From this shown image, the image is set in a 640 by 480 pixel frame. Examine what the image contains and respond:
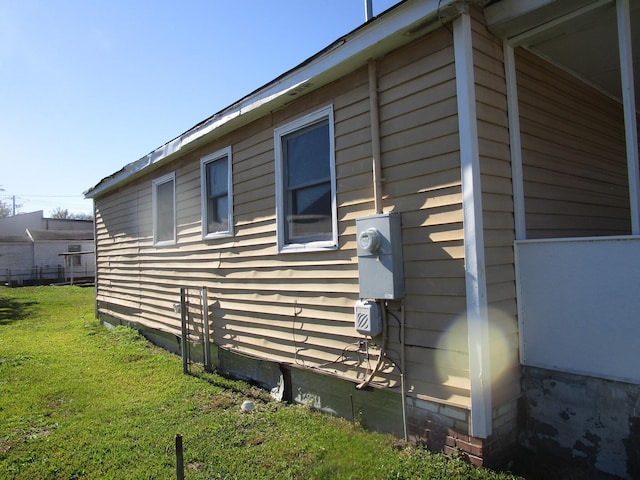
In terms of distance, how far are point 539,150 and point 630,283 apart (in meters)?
Result: 1.42

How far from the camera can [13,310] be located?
14391 mm

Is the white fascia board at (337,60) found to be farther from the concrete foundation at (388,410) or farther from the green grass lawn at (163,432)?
the green grass lawn at (163,432)

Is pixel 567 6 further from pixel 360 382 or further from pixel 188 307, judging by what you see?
pixel 188 307

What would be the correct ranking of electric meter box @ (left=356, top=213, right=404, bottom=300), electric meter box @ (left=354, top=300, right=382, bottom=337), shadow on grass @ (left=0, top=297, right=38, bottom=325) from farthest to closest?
1. shadow on grass @ (left=0, top=297, right=38, bottom=325)
2. electric meter box @ (left=354, top=300, right=382, bottom=337)
3. electric meter box @ (left=356, top=213, right=404, bottom=300)

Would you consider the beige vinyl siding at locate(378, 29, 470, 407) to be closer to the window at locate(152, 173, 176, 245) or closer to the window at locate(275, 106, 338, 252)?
the window at locate(275, 106, 338, 252)

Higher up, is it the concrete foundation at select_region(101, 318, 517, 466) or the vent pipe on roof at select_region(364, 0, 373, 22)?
the vent pipe on roof at select_region(364, 0, 373, 22)

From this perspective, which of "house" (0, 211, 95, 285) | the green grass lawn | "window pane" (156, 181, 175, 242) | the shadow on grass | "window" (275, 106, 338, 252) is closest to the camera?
the green grass lawn

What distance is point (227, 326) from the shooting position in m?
6.18

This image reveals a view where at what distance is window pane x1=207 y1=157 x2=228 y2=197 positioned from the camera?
6336 mm

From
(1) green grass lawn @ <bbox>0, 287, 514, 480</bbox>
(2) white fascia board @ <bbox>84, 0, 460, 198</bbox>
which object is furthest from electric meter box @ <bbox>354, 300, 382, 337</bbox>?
(2) white fascia board @ <bbox>84, 0, 460, 198</bbox>

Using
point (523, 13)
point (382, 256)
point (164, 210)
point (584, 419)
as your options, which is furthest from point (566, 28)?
point (164, 210)

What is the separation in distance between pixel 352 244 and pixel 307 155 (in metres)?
1.26

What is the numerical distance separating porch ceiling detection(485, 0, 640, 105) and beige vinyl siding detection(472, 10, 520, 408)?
0.17 meters

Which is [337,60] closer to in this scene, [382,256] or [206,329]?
[382,256]
